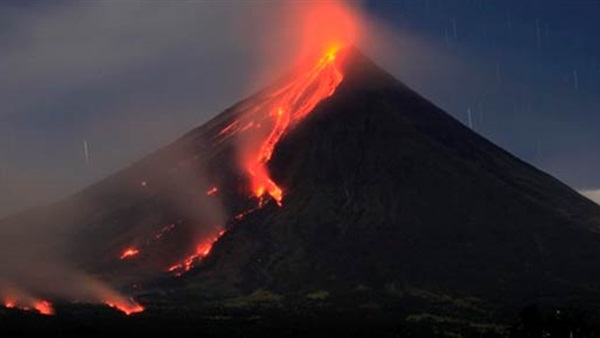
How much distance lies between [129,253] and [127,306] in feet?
138

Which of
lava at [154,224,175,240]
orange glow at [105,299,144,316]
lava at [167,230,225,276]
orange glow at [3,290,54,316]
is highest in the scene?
lava at [154,224,175,240]

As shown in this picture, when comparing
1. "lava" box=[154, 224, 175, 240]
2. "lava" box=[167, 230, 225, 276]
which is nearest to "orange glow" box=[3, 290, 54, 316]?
"lava" box=[167, 230, 225, 276]

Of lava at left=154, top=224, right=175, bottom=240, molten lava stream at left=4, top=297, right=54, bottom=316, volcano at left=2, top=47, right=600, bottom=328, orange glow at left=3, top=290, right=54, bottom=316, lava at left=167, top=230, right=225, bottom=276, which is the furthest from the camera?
lava at left=154, top=224, right=175, bottom=240

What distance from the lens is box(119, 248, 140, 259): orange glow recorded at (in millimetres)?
171125

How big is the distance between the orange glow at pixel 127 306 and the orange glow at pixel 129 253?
3351cm

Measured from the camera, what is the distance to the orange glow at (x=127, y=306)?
12640cm

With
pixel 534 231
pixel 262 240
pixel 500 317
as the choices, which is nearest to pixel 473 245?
pixel 534 231

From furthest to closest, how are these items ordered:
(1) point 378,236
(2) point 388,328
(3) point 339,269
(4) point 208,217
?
(4) point 208,217 < (1) point 378,236 < (3) point 339,269 < (2) point 388,328

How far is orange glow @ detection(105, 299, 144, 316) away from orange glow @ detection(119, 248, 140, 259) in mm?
33507

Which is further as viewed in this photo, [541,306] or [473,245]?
[473,245]

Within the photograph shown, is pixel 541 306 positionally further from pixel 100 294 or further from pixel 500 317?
pixel 100 294

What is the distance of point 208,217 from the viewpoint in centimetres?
18675

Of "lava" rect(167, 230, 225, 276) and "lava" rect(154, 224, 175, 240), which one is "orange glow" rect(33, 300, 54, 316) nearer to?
"lava" rect(167, 230, 225, 276)

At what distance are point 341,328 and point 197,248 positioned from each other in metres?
71.4
